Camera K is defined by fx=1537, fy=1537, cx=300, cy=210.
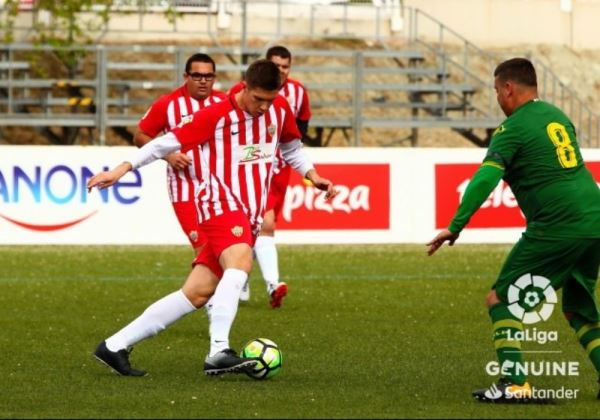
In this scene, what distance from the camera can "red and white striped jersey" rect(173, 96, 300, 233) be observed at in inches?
365

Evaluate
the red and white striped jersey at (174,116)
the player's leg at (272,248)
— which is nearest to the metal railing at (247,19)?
the player's leg at (272,248)

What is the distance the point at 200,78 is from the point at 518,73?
4528mm

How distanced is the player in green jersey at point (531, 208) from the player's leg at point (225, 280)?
61.9 inches

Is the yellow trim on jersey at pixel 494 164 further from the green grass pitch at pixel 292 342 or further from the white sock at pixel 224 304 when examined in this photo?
the white sock at pixel 224 304

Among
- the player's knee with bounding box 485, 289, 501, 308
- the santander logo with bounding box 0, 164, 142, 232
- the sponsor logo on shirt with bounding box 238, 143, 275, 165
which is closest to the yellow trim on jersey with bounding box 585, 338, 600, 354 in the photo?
the player's knee with bounding box 485, 289, 501, 308

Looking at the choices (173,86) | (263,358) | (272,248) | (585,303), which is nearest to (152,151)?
(263,358)

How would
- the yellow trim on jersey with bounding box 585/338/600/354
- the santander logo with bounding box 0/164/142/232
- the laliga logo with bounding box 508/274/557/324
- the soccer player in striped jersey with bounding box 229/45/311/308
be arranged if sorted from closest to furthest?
the laliga logo with bounding box 508/274/557/324 < the yellow trim on jersey with bounding box 585/338/600/354 < the soccer player in striped jersey with bounding box 229/45/311/308 < the santander logo with bounding box 0/164/142/232

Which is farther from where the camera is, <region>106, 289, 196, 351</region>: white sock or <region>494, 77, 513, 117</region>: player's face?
<region>106, 289, 196, 351</region>: white sock

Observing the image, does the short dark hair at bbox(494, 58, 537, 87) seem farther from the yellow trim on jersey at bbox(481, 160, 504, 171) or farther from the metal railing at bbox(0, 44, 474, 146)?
the metal railing at bbox(0, 44, 474, 146)

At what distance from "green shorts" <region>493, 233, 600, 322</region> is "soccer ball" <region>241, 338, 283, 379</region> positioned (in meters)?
1.62

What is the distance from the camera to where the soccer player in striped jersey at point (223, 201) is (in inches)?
359

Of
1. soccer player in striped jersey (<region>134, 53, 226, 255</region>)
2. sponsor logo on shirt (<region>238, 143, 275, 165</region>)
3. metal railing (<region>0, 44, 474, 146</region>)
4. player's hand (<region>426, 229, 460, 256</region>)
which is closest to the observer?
player's hand (<region>426, 229, 460, 256</region>)

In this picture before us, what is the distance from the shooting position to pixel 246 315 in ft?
41.7

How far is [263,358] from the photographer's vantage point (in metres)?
9.05
